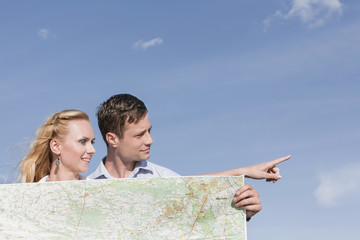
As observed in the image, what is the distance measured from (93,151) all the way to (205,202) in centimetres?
130

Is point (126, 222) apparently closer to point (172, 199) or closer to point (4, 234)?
point (172, 199)

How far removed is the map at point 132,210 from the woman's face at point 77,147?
1.26ft

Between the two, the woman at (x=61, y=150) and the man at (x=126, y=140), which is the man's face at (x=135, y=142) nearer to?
the man at (x=126, y=140)

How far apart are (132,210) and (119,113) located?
4.72 feet

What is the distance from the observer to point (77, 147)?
16.0 feet

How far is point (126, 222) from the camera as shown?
175 inches

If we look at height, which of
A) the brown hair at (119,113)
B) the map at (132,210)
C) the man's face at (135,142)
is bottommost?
the map at (132,210)

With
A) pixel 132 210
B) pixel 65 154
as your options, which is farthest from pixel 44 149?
pixel 132 210

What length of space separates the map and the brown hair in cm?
111

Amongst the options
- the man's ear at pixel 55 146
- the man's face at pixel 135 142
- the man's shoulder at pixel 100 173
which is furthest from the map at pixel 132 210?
the man's shoulder at pixel 100 173

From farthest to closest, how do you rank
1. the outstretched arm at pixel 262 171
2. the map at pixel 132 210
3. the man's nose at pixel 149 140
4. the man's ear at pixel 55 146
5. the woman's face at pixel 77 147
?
1. the man's nose at pixel 149 140
2. the man's ear at pixel 55 146
3. the woman's face at pixel 77 147
4. the outstretched arm at pixel 262 171
5. the map at pixel 132 210

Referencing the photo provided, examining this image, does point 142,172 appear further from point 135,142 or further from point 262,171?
point 262,171

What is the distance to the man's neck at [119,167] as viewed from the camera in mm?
5410

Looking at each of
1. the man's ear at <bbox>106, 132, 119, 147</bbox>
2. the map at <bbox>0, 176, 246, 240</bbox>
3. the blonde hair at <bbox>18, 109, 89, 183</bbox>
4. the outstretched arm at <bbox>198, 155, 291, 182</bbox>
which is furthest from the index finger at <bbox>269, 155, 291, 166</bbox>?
the blonde hair at <bbox>18, 109, 89, 183</bbox>
